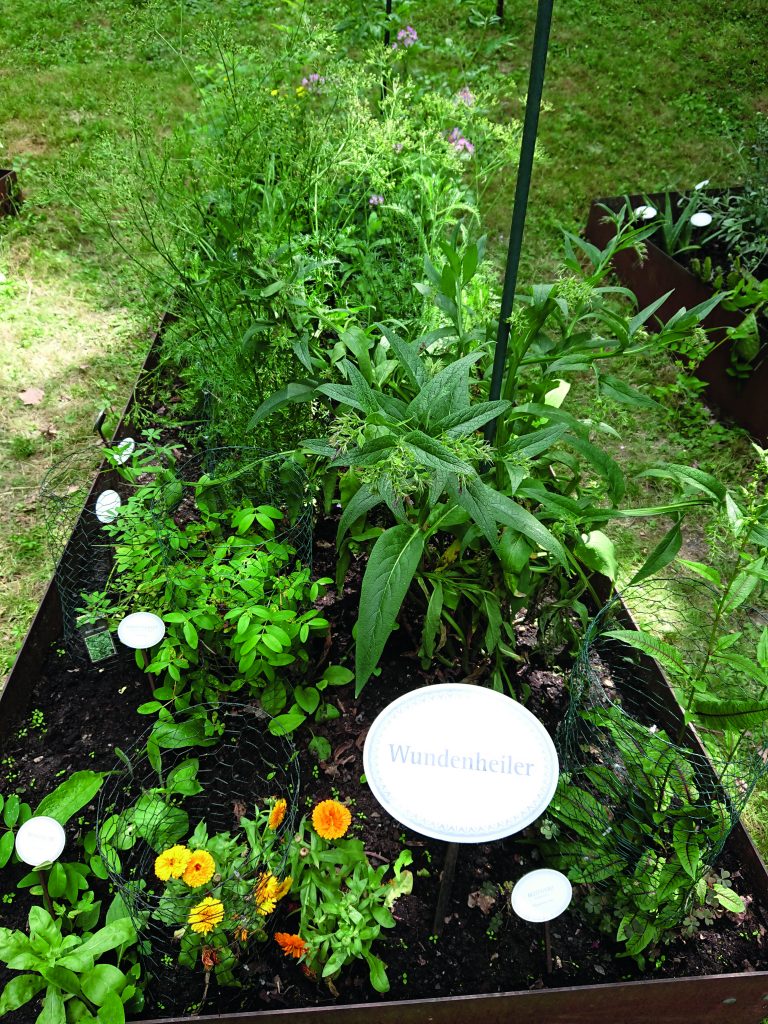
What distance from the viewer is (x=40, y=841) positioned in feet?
4.90

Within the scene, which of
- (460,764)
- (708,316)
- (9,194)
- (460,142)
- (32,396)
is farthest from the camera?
(9,194)

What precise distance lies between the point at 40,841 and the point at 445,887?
2.61 ft

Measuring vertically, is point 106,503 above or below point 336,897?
above

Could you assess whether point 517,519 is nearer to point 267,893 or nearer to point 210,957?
point 267,893

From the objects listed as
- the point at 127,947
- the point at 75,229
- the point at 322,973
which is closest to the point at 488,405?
the point at 322,973

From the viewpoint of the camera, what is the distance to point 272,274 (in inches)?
72.6

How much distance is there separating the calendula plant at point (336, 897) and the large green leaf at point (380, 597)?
0.98 feet

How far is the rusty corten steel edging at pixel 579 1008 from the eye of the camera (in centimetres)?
143

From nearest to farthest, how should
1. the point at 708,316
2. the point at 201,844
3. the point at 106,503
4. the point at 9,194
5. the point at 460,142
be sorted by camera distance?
the point at 201,844 < the point at 106,503 < the point at 460,142 < the point at 708,316 < the point at 9,194

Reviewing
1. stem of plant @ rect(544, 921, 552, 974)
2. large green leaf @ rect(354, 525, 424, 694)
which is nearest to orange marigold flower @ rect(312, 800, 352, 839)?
large green leaf @ rect(354, 525, 424, 694)

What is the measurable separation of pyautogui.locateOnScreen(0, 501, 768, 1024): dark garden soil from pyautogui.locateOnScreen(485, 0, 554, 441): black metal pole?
822 mm

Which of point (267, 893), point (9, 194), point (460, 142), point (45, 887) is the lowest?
point (45, 887)

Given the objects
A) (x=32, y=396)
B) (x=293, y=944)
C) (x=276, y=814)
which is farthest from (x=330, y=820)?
(x=32, y=396)

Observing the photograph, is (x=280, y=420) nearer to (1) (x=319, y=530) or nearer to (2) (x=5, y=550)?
(1) (x=319, y=530)
